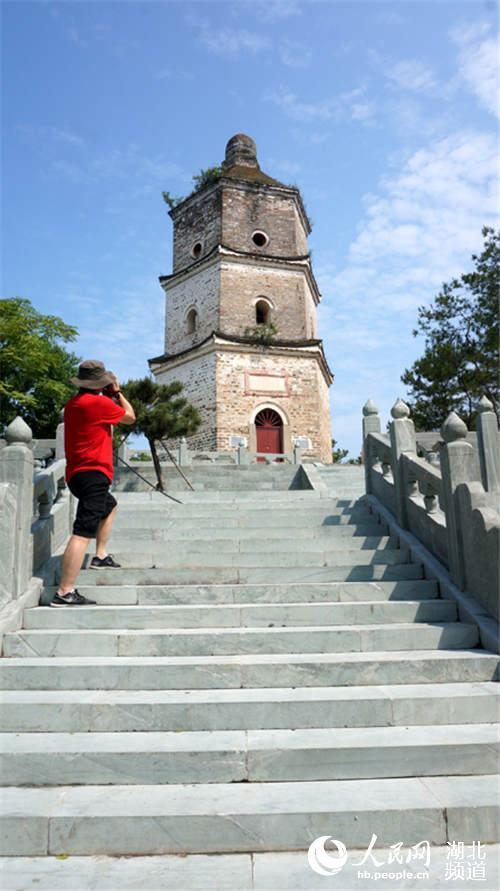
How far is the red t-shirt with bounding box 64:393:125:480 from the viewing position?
14.8ft

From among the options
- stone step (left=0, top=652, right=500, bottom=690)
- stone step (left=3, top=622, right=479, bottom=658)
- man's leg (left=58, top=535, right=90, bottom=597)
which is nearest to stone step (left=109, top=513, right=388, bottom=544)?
man's leg (left=58, top=535, right=90, bottom=597)

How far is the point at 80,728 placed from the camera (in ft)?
10.3

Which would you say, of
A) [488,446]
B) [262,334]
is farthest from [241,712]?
[262,334]

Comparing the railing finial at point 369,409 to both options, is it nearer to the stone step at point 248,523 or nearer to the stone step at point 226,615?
the stone step at point 248,523

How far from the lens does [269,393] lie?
74.6 ft

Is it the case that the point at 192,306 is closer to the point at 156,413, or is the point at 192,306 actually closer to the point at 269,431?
the point at 269,431

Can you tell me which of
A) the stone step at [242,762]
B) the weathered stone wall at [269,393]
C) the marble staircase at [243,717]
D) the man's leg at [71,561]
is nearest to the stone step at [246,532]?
the marble staircase at [243,717]

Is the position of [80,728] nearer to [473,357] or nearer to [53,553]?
[53,553]

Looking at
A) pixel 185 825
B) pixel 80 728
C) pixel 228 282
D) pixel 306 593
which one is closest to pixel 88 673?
pixel 80 728

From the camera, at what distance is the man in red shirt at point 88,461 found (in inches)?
168

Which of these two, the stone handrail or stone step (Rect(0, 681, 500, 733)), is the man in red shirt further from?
stone step (Rect(0, 681, 500, 733))

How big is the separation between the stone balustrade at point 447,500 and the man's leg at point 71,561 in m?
2.98

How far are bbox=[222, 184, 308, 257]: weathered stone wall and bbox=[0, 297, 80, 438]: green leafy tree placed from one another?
10192 millimetres

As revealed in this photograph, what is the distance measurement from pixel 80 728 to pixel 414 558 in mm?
3313
